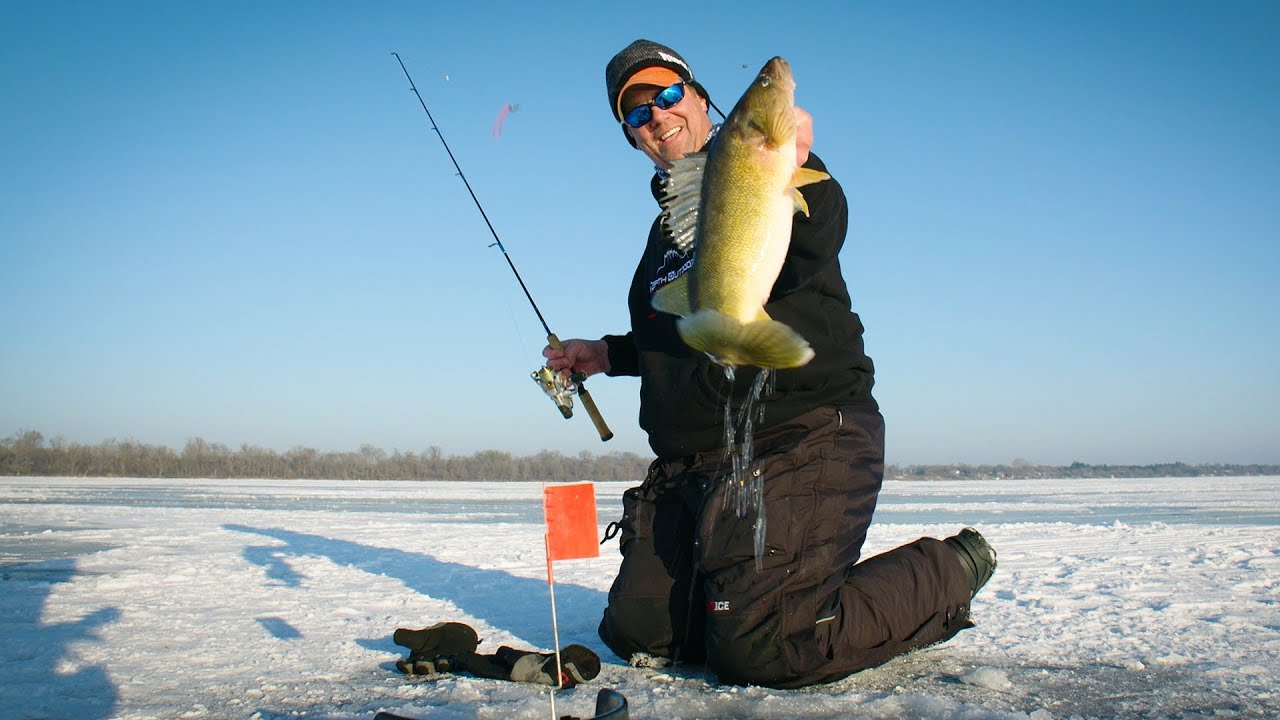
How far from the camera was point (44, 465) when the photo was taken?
134 feet

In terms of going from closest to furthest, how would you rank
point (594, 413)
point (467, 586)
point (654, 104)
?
point (654, 104), point (594, 413), point (467, 586)

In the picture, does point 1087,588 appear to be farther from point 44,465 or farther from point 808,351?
point 44,465

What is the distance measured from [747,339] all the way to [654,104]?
1783 mm

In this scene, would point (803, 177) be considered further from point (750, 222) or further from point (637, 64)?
point (637, 64)

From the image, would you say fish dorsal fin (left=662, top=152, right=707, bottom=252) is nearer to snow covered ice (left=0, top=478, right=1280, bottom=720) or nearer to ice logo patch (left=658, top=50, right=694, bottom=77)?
snow covered ice (left=0, top=478, right=1280, bottom=720)

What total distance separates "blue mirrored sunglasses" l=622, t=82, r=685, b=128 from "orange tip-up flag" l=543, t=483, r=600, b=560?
1.52 meters

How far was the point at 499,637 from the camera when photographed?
3.23 metres

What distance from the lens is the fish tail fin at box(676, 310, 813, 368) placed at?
169cm

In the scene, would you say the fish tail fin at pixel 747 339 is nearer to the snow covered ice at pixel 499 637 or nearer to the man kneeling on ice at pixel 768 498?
the man kneeling on ice at pixel 768 498

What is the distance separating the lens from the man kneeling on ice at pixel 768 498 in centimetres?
254

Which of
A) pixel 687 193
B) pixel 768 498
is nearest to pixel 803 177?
pixel 687 193

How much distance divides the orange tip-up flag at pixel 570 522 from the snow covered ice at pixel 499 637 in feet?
1.38

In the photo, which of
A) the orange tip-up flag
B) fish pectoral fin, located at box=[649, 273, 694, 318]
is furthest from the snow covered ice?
fish pectoral fin, located at box=[649, 273, 694, 318]

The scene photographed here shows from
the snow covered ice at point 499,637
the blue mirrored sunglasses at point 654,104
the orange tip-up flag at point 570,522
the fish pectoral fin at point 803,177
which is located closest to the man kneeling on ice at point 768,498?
the blue mirrored sunglasses at point 654,104
